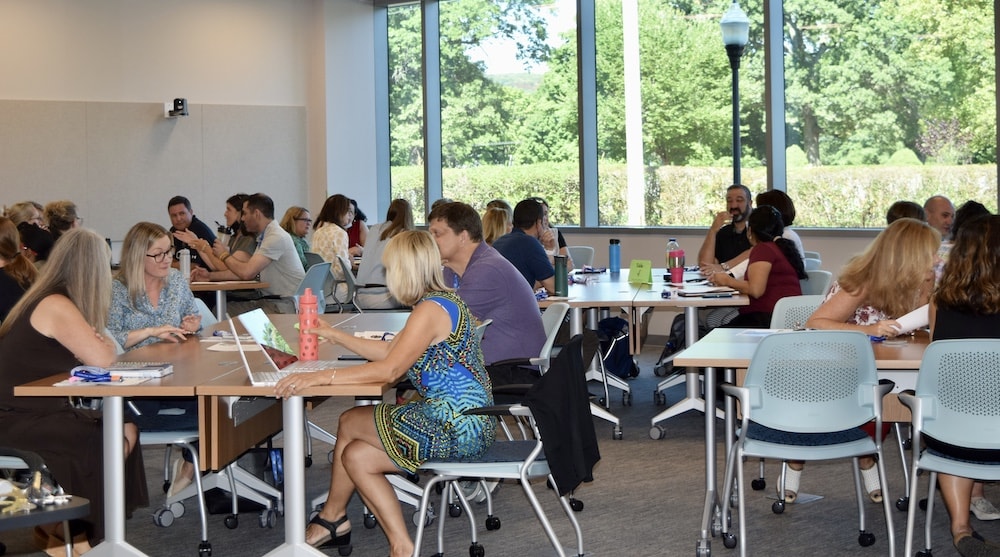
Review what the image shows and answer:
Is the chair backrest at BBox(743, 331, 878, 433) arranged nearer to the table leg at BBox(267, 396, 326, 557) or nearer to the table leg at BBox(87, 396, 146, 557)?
the table leg at BBox(267, 396, 326, 557)

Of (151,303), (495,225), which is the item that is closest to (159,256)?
(151,303)

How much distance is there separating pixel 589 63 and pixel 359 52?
9.19ft

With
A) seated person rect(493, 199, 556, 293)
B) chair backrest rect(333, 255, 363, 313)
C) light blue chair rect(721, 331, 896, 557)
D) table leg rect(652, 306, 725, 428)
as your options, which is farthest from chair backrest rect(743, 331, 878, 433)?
chair backrest rect(333, 255, 363, 313)

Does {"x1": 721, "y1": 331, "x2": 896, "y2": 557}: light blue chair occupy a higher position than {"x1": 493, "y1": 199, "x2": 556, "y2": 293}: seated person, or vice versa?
{"x1": 493, "y1": 199, "x2": 556, "y2": 293}: seated person

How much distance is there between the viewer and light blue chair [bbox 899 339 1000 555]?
3.77 m

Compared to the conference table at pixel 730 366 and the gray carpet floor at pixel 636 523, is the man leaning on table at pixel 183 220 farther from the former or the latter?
the conference table at pixel 730 366

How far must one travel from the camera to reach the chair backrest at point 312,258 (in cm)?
852

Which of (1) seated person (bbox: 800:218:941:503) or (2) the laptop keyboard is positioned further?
(1) seated person (bbox: 800:218:941:503)

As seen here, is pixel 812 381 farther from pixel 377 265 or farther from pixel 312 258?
pixel 312 258

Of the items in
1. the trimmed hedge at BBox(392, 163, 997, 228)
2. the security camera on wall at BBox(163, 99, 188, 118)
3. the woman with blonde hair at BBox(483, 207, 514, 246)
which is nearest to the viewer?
the woman with blonde hair at BBox(483, 207, 514, 246)

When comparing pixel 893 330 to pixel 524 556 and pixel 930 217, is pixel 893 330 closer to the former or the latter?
pixel 524 556

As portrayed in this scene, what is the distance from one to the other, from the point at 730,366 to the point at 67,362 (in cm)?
245

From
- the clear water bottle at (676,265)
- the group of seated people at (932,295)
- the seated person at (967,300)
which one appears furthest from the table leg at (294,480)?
the clear water bottle at (676,265)

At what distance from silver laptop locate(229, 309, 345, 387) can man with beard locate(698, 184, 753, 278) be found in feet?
15.4
